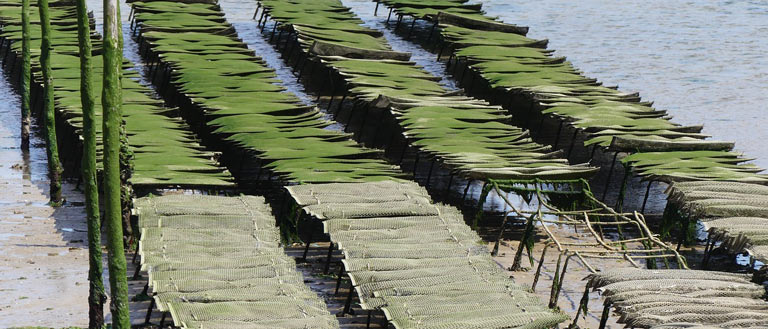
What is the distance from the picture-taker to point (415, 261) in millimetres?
21625

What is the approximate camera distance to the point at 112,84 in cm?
1780

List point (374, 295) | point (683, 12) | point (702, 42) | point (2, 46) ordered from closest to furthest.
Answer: point (374, 295) → point (2, 46) → point (702, 42) → point (683, 12)

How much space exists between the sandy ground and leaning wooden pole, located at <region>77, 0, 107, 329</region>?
1.49 meters

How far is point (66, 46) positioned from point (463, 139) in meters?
14.2

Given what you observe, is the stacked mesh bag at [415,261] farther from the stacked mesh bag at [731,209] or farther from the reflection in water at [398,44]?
the reflection in water at [398,44]

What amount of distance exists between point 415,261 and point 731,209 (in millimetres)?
6662

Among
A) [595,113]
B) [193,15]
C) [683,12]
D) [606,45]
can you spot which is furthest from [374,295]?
[683,12]

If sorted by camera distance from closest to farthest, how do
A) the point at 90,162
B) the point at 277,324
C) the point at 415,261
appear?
the point at 277,324 < the point at 90,162 < the point at 415,261

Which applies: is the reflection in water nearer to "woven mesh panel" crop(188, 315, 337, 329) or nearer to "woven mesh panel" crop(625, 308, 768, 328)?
"woven mesh panel" crop(625, 308, 768, 328)

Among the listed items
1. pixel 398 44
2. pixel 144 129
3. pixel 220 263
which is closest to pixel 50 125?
pixel 144 129

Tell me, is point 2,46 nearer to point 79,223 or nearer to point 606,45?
point 79,223

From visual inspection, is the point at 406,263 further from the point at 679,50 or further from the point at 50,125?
the point at 679,50

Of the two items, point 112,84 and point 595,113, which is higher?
point 112,84

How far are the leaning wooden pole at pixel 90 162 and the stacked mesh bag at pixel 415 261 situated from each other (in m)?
3.98
